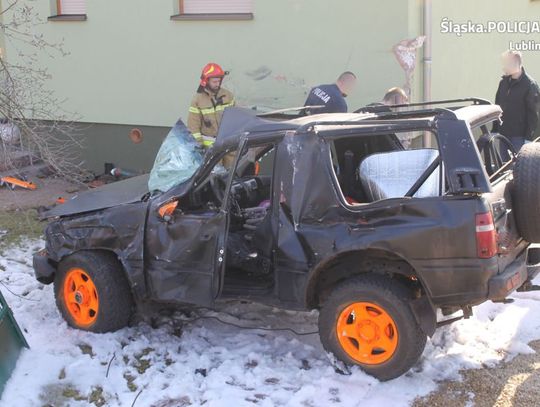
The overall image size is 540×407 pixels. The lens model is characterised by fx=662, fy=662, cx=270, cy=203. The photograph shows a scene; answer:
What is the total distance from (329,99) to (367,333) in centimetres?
348

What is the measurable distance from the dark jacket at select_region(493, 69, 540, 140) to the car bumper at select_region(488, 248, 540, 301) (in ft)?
11.4

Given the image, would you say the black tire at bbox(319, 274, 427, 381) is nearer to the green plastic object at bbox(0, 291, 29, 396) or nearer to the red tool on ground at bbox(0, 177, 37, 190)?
the green plastic object at bbox(0, 291, 29, 396)

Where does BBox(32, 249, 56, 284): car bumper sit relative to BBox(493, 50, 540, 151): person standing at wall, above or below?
below

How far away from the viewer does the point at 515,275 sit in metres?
3.88

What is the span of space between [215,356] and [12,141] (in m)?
3.24

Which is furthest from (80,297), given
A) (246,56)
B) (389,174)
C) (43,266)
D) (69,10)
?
(69,10)

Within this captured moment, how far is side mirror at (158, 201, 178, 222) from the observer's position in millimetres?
4668

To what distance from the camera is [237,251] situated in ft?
15.8

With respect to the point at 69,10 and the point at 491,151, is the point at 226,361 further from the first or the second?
the point at 69,10

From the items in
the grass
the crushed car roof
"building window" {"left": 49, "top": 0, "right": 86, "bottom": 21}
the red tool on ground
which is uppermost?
"building window" {"left": 49, "top": 0, "right": 86, "bottom": 21}

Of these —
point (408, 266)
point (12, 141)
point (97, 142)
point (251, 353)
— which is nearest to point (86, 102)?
point (97, 142)

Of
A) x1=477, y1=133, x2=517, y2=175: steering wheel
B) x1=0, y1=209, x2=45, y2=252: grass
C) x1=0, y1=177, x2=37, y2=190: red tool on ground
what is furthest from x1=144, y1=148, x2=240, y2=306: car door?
x1=0, y1=177, x2=37, y2=190: red tool on ground

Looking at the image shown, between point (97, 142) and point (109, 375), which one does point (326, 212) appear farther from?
point (97, 142)

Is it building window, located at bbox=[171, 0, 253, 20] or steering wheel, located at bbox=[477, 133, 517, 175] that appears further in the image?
building window, located at bbox=[171, 0, 253, 20]
